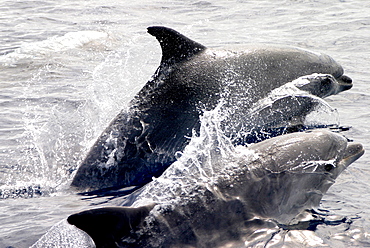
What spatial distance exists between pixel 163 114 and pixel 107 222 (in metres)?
3.50

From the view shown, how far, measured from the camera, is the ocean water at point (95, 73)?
6.72 m

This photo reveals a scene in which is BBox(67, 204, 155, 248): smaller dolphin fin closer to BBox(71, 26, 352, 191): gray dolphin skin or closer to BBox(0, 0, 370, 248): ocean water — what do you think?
BBox(0, 0, 370, 248): ocean water

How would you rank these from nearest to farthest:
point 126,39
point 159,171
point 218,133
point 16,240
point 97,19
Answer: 1. point 16,240
2. point 218,133
3. point 159,171
4. point 126,39
5. point 97,19

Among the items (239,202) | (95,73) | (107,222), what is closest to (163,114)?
(239,202)

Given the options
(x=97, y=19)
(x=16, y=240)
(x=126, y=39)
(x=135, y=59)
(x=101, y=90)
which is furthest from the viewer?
(x=97, y=19)

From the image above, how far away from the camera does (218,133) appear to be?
6641 millimetres

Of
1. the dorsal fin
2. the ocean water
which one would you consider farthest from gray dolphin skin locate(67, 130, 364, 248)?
the dorsal fin

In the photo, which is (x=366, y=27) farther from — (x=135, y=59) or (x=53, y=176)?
(x=53, y=176)

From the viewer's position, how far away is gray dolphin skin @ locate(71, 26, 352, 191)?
7859 mm

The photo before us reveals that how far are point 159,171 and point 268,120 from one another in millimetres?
2000

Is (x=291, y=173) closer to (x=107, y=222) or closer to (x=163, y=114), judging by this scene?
(x=107, y=222)

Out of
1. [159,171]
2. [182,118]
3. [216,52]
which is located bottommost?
[159,171]

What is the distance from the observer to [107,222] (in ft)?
15.2

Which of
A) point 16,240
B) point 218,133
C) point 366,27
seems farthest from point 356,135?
point 366,27
